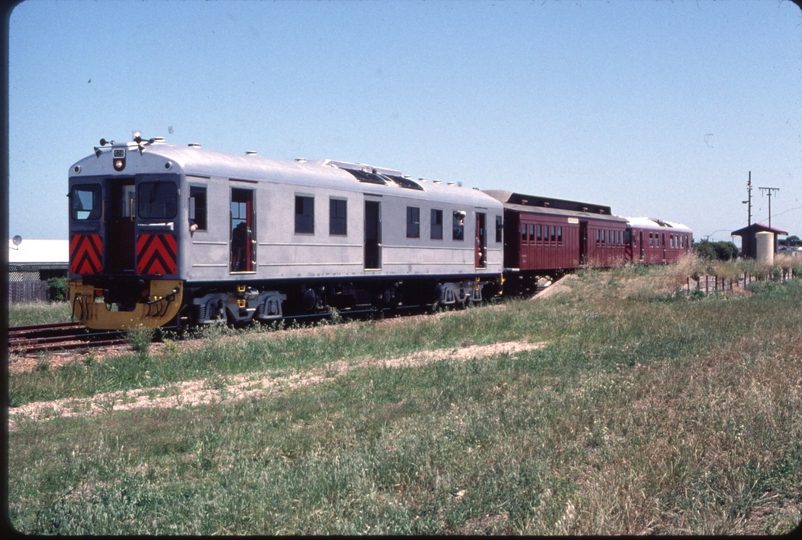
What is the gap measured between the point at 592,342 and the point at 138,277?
826 cm

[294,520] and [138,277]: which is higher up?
[138,277]

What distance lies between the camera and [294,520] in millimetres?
4520

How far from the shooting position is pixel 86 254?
47.2 ft

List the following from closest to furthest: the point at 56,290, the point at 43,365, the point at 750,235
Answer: the point at 43,365, the point at 56,290, the point at 750,235

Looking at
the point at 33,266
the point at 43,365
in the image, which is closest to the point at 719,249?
the point at 33,266

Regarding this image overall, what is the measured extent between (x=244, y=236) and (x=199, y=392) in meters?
6.14

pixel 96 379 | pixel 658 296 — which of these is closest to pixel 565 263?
pixel 658 296

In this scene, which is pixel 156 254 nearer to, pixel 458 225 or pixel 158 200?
pixel 158 200

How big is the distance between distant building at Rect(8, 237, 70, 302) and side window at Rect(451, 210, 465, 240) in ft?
69.3

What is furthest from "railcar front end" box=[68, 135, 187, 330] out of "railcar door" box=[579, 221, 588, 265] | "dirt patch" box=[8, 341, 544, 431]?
"railcar door" box=[579, 221, 588, 265]

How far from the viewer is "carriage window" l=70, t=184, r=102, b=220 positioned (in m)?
14.5

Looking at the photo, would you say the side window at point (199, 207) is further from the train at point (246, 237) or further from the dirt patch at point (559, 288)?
the dirt patch at point (559, 288)

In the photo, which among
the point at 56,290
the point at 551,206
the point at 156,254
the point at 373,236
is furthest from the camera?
the point at 56,290

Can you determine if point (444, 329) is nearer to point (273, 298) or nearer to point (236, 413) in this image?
point (273, 298)
